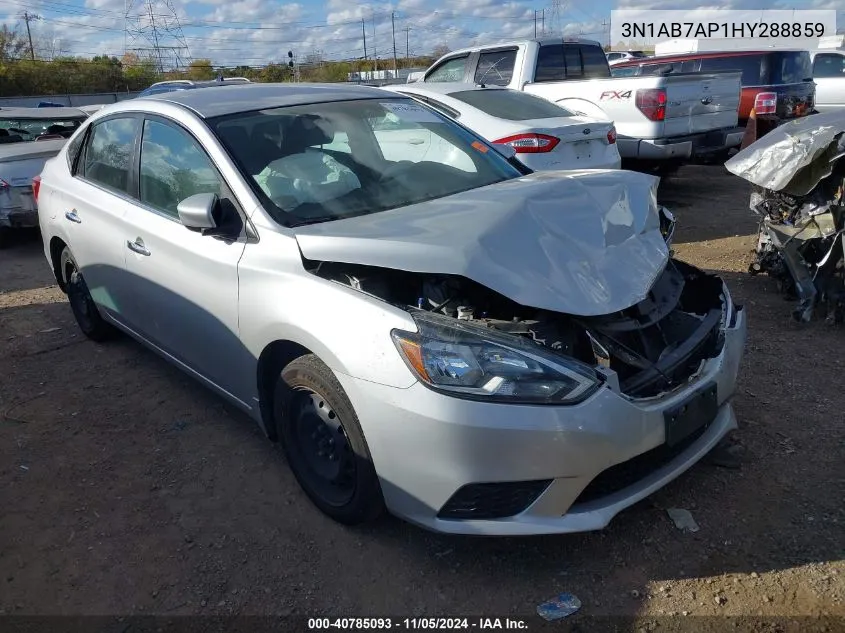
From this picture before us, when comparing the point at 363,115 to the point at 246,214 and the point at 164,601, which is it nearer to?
the point at 246,214

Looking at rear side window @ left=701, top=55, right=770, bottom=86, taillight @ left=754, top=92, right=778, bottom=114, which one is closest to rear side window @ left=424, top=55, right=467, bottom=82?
rear side window @ left=701, top=55, right=770, bottom=86

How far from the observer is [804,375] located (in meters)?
4.02

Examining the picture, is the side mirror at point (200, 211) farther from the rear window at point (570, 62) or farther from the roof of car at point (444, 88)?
the rear window at point (570, 62)

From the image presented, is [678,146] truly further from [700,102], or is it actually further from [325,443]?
[325,443]

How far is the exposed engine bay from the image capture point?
2.61 meters

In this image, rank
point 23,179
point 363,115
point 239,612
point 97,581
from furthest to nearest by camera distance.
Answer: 1. point 23,179
2. point 363,115
3. point 97,581
4. point 239,612

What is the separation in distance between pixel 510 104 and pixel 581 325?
5.26 meters

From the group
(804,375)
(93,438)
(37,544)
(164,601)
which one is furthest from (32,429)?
(804,375)

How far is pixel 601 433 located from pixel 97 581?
2022 millimetres

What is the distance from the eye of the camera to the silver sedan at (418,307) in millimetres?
2379

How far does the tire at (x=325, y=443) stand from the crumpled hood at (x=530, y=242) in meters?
0.50

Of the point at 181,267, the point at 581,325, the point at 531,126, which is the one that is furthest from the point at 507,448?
the point at 531,126

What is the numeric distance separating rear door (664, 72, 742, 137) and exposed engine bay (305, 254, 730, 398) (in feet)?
19.0

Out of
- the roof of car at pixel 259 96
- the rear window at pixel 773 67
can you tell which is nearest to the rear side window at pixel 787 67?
the rear window at pixel 773 67
